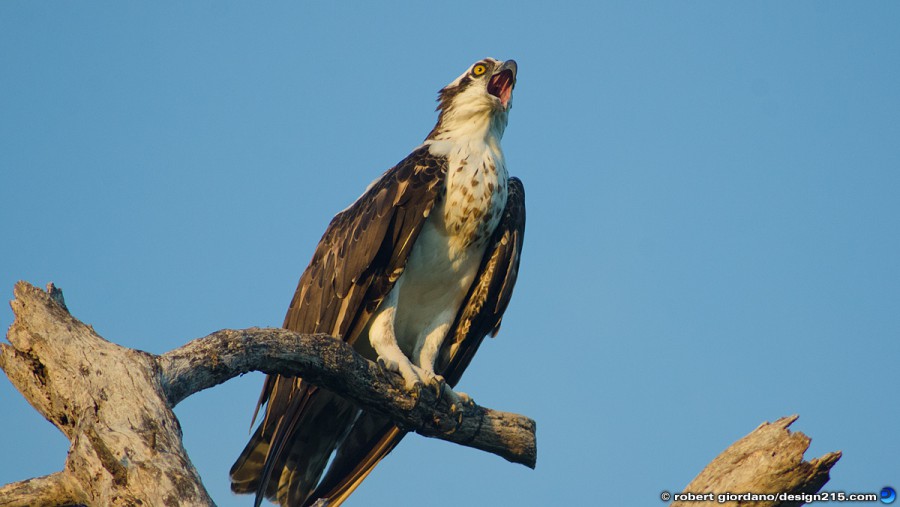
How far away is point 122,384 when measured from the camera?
165 inches

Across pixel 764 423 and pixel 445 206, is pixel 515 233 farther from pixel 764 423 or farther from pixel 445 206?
pixel 764 423

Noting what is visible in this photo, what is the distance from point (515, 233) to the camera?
7672 millimetres

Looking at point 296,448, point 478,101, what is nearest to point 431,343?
point 296,448

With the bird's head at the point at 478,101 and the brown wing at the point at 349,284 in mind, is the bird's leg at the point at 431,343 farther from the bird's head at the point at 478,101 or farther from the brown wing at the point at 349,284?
the bird's head at the point at 478,101

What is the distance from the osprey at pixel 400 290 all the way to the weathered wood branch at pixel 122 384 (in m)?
1.27

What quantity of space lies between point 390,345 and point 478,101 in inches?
90.2

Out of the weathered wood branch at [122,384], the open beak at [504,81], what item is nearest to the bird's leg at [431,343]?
the weathered wood branch at [122,384]

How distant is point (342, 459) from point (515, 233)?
218 centimetres

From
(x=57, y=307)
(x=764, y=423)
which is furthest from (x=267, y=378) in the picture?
(x=764, y=423)

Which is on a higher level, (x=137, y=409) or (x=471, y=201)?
(x=471, y=201)

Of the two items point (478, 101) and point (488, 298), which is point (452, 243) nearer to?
point (488, 298)

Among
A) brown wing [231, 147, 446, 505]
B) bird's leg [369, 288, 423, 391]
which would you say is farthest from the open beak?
bird's leg [369, 288, 423, 391]

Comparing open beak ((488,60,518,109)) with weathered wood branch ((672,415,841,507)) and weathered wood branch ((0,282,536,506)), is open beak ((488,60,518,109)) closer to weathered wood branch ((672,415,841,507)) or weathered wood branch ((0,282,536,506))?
weathered wood branch ((0,282,536,506))

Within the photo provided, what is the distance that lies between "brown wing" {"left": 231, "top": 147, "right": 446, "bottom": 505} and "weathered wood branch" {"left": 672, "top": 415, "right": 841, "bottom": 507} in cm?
309
